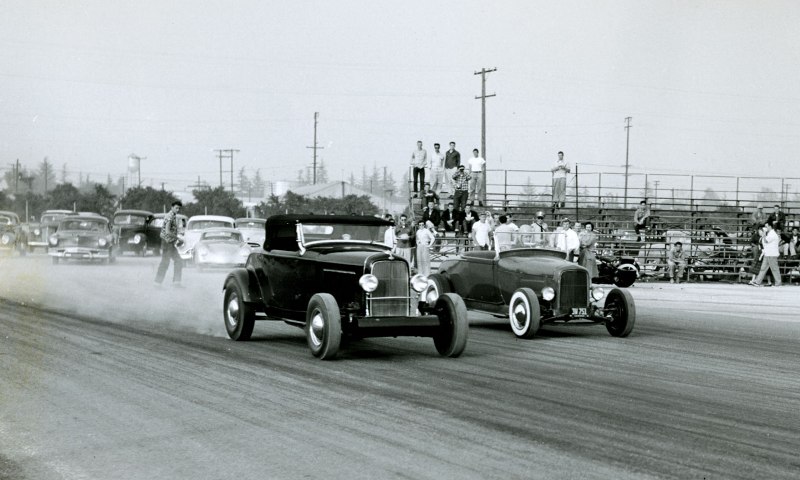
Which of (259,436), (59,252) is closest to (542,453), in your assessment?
(259,436)

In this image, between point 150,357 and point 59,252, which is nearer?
point 150,357

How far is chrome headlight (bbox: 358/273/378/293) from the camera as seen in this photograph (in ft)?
34.1

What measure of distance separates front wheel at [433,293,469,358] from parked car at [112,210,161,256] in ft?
95.9

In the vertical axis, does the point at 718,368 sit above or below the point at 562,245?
below

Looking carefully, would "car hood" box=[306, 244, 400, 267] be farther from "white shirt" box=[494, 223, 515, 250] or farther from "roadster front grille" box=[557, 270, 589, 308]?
"white shirt" box=[494, 223, 515, 250]

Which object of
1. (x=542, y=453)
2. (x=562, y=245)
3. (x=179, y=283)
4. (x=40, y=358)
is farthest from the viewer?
(x=179, y=283)

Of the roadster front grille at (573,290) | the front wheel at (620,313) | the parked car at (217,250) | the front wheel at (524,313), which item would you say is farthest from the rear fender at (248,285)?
the parked car at (217,250)

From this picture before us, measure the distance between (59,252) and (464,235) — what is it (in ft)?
45.6

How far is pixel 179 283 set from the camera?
819 inches

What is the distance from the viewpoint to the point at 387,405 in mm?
7680

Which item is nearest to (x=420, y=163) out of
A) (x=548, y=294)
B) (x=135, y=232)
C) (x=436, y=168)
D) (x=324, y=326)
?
(x=436, y=168)

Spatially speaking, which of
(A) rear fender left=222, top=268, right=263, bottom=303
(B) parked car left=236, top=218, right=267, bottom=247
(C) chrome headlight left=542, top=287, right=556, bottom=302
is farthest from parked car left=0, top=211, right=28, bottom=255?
(C) chrome headlight left=542, top=287, right=556, bottom=302

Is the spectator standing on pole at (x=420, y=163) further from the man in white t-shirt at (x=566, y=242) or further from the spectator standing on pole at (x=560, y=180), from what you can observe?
the man in white t-shirt at (x=566, y=242)

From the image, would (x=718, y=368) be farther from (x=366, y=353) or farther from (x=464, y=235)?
(x=464, y=235)
